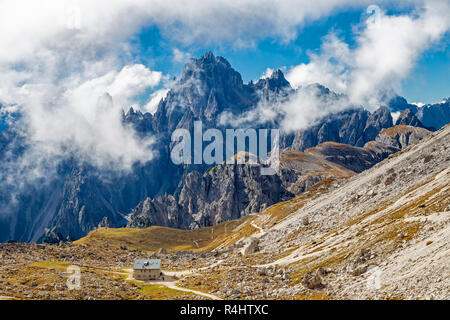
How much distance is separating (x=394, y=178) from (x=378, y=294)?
69322mm

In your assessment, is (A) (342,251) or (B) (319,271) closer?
(B) (319,271)

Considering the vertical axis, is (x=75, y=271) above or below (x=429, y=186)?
below

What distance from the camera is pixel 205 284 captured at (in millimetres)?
86125

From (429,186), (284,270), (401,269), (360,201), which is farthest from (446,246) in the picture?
(360,201)

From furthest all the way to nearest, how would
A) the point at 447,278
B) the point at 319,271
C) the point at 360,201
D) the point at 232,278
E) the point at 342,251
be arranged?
the point at 360,201 < the point at 232,278 < the point at 342,251 < the point at 319,271 < the point at 447,278

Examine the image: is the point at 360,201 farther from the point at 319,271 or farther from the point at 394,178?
the point at 319,271

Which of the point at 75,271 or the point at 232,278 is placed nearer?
the point at 232,278

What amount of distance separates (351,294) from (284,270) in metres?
24.6

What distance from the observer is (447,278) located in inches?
1839

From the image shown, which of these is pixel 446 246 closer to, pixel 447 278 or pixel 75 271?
pixel 447 278

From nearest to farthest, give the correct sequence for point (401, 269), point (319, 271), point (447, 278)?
→ point (447, 278), point (401, 269), point (319, 271)

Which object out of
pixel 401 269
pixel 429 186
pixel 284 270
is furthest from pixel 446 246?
pixel 429 186
